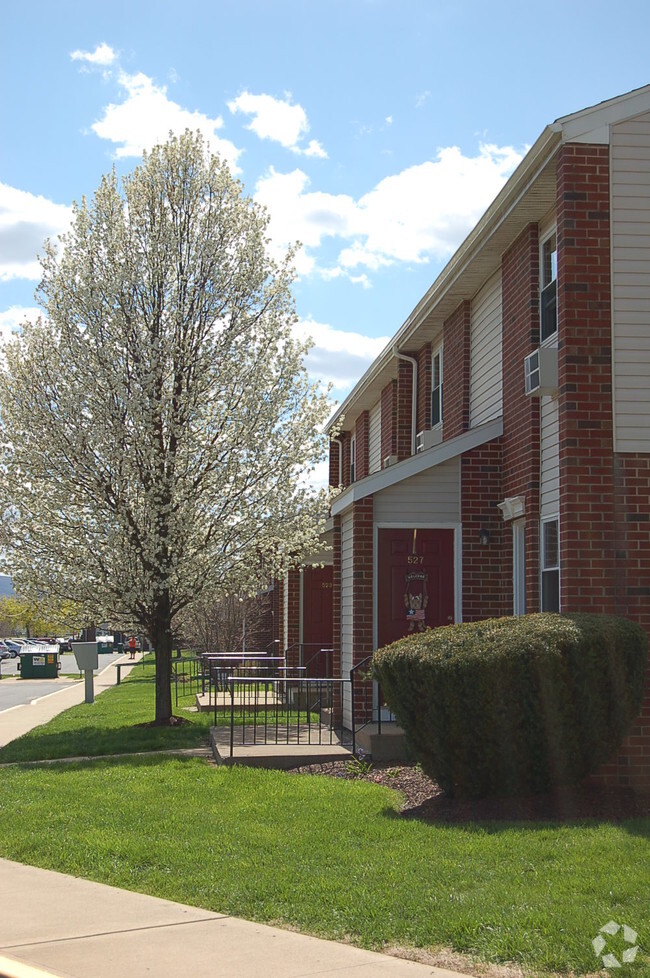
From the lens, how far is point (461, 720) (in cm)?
851

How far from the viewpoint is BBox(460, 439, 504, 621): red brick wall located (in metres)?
12.9

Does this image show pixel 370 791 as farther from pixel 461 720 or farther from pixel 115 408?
pixel 115 408

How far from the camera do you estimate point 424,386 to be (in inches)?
698

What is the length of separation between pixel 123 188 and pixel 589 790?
12.1 m

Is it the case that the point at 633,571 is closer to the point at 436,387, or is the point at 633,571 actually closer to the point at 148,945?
the point at 148,945

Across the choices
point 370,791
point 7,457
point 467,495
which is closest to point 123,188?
point 7,457

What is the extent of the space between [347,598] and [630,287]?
234 inches

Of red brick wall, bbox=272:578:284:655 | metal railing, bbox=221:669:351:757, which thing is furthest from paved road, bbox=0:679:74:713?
metal railing, bbox=221:669:351:757

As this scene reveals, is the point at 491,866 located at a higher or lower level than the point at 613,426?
lower

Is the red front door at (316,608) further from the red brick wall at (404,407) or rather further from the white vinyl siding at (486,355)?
the white vinyl siding at (486,355)

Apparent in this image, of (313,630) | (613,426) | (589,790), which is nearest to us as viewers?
(589,790)

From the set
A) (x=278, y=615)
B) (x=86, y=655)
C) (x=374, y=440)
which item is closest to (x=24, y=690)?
(x=86, y=655)

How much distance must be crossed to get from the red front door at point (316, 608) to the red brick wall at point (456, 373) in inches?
232

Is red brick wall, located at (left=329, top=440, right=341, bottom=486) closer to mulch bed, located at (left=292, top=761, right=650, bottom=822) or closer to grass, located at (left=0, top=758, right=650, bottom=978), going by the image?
grass, located at (left=0, top=758, right=650, bottom=978)
